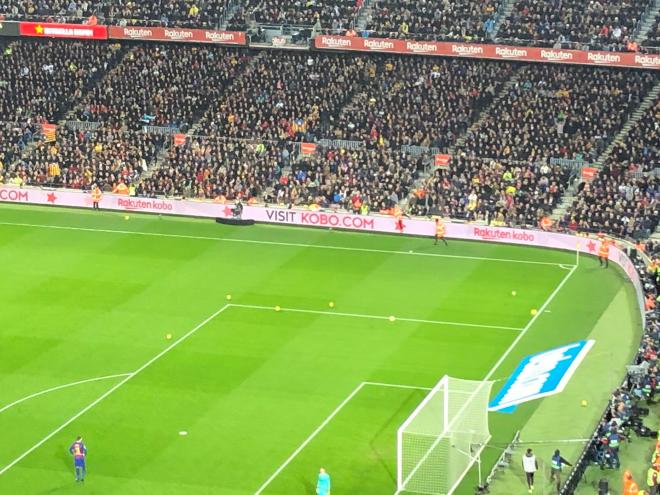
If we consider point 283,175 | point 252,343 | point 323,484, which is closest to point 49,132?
point 283,175

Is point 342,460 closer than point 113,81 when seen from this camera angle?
Yes

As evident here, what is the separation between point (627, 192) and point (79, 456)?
31.4m

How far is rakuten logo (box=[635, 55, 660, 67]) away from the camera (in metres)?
61.8

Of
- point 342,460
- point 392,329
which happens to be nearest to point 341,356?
point 392,329

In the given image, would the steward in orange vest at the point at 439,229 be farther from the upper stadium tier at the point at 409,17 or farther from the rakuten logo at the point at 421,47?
the upper stadium tier at the point at 409,17

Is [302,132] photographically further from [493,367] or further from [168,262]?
[493,367]

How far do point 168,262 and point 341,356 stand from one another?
13.0m

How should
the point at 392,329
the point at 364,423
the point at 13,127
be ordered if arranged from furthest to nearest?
the point at 13,127
the point at 392,329
the point at 364,423

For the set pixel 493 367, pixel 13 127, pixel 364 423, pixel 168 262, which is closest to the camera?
pixel 364 423

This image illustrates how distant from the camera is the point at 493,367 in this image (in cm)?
4362

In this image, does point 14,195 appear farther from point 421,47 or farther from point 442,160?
point 421,47

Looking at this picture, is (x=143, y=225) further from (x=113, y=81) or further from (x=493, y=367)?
(x=493, y=367)

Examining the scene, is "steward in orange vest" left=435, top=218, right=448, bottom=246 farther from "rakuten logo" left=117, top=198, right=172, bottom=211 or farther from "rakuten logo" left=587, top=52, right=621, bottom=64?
"rakuten logo" left=117, top=198, right=172, bottom=211

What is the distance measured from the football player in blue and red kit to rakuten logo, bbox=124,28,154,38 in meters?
38.4
